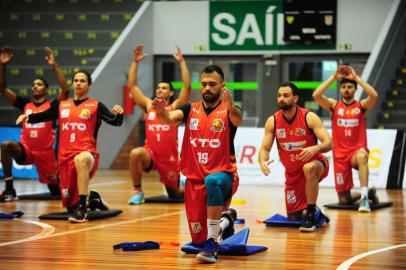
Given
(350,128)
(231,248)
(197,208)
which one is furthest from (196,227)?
(350,128)

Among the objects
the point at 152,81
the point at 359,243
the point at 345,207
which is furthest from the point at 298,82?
the point at 359,243

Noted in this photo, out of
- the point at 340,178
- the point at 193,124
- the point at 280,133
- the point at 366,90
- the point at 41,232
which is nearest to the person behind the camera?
the point at 193,124

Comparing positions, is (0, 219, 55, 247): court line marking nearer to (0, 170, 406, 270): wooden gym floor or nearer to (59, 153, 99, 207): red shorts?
(0, 170, 406, 270): wooden gym floor

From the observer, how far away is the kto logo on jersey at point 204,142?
713 cm

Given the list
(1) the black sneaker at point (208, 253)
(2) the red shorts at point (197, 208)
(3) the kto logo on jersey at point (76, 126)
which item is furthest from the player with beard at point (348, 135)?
(1) the black sneaker at point (208, 253)

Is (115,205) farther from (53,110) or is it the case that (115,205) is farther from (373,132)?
(373,132)

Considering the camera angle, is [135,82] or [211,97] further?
[135,82]

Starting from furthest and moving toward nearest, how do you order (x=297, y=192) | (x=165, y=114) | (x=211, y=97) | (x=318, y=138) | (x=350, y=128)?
1. (x=350, y=128)
2. (x=297, y=192)
3. (x=318, y=138)
4. (x=211, y=97)
5. (x=165, y=114)

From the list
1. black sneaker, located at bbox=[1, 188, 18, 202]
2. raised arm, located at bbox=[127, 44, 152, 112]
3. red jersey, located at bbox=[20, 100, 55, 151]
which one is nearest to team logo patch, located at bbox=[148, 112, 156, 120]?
raised arm, located at bbox=[127, 44, 152, 112]

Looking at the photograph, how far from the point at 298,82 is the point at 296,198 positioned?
1263cm

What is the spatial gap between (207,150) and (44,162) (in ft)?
19.8

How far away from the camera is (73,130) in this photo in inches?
396

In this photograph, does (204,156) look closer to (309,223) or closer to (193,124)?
(193,124)

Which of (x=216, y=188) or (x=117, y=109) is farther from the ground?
(x=117, y=109)
